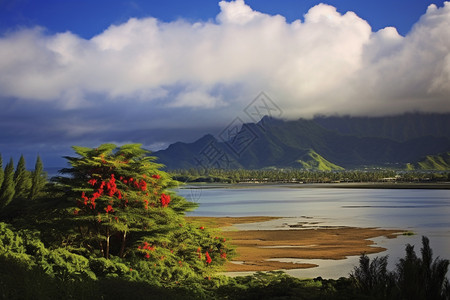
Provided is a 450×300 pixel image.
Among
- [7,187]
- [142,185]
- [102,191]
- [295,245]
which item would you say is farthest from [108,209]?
[7,187]

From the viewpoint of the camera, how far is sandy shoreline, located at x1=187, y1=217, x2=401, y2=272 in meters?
30.6

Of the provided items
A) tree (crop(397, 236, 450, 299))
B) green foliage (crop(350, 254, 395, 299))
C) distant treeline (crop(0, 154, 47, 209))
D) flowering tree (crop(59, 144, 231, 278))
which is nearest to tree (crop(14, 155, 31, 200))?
distant treeline (crop(0, 154, 47, 209))

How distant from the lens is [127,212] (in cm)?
1792

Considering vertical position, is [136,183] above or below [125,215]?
above

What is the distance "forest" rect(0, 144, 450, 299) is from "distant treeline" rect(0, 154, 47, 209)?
4019 cm

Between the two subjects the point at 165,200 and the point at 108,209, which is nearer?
the point at 108,209

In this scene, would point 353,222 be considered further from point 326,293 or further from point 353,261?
point 326,293

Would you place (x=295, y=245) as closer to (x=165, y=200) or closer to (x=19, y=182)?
(x=165, y=200)

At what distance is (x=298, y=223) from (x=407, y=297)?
1804 inches

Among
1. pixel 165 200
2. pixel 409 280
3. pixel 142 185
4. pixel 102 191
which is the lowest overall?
pixel 409 280

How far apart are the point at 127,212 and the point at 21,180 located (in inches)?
2284

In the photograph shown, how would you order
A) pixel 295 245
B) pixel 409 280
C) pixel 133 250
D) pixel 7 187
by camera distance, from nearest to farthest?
pixel 409 280
pixel 133 250
pixel 295 245
pixel 7 187

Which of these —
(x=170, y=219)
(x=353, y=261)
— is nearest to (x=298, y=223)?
(x=353, y=261)

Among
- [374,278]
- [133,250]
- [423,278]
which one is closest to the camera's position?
[423,278]
